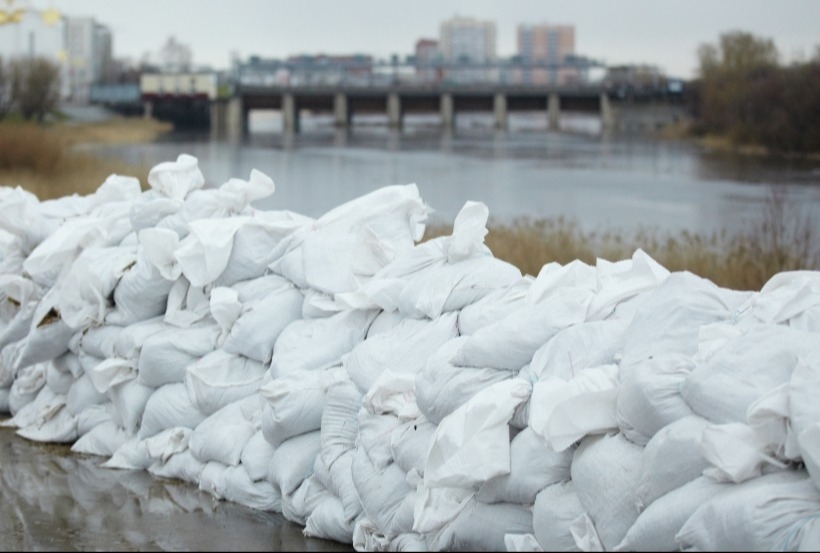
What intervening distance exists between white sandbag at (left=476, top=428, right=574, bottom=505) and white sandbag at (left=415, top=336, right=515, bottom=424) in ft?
0.78

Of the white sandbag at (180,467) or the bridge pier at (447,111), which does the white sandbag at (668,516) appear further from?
the bridge pier at (447,111)

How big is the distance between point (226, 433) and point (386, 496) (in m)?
0.91

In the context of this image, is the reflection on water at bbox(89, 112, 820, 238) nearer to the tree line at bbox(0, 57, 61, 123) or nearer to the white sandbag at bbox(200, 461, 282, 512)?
the tree line at bbox(0, 57, 61, 123)

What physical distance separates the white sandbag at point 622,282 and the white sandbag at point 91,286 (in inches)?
78.1

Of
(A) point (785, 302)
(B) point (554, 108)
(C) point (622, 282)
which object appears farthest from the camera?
(B) point (554, 108)

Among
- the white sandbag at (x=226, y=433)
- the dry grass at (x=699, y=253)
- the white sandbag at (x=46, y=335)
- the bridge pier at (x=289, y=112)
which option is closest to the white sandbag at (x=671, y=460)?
the white sandbag at (x=226, y=433)

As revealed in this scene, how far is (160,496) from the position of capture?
13.6 ft

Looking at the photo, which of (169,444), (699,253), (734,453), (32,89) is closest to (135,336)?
(169,444)

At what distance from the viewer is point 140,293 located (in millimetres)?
4758

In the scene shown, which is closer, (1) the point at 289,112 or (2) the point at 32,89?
(2) the point at 32,89

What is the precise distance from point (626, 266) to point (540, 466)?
969 mm

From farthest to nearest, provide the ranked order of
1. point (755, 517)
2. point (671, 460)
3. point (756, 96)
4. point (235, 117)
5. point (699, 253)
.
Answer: point (235, 117)
point (756, 96)
point (699, 253)
point (671, 460)
point (755, 517)

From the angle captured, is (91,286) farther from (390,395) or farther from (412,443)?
(412,443)

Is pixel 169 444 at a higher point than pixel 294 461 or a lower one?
lower
